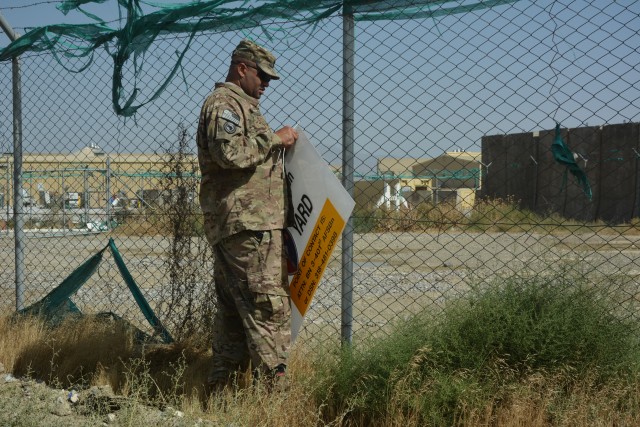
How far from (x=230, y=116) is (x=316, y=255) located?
2.97ft

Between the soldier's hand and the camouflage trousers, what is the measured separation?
0.50 metres

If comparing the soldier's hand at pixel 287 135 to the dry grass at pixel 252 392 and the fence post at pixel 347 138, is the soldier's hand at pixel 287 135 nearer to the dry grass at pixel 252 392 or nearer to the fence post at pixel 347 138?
the fence post at pixel 347 138

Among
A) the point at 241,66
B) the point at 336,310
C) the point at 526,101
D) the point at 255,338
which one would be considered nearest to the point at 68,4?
the point at 241,66

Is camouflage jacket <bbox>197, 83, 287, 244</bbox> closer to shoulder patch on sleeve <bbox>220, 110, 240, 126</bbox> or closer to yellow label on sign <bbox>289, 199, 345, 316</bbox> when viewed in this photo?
shoulder patch on sleeve <bbox>220, 110, 240, 126</bbox>

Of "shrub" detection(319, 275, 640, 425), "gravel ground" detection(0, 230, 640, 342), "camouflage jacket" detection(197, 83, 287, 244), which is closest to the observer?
"shrub" detection(319, 275, 640, 425)

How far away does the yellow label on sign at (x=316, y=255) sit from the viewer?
159 inches

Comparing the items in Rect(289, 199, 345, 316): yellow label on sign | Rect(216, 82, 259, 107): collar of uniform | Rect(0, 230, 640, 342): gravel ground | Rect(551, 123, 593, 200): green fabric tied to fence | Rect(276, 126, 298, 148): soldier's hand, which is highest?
Rect(216, 82, 259, 107): collar of uniform

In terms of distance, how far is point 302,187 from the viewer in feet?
13.6

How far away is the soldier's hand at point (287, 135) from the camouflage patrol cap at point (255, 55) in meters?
0.31

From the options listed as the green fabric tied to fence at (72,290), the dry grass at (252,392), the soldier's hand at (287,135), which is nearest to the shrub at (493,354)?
the dry grass at (252,392)

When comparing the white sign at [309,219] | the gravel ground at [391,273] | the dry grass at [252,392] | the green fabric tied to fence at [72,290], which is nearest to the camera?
the dry grass at [252,392]

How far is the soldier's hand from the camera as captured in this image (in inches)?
161

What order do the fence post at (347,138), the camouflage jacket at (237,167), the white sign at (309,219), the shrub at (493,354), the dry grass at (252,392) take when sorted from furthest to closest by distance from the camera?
the fence post at (347,138) → the white sign at (309,219) → the camouflage jacket at (237,167) → the shrub at (493,354) → the dry grass at (252,392)

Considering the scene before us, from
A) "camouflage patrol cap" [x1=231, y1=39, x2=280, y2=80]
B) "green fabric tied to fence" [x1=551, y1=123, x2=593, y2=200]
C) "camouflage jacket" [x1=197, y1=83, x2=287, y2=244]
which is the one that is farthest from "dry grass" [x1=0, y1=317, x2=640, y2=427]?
"camouflage patrol cap" [x1=231, y1=39, x2=280, y2=80]
